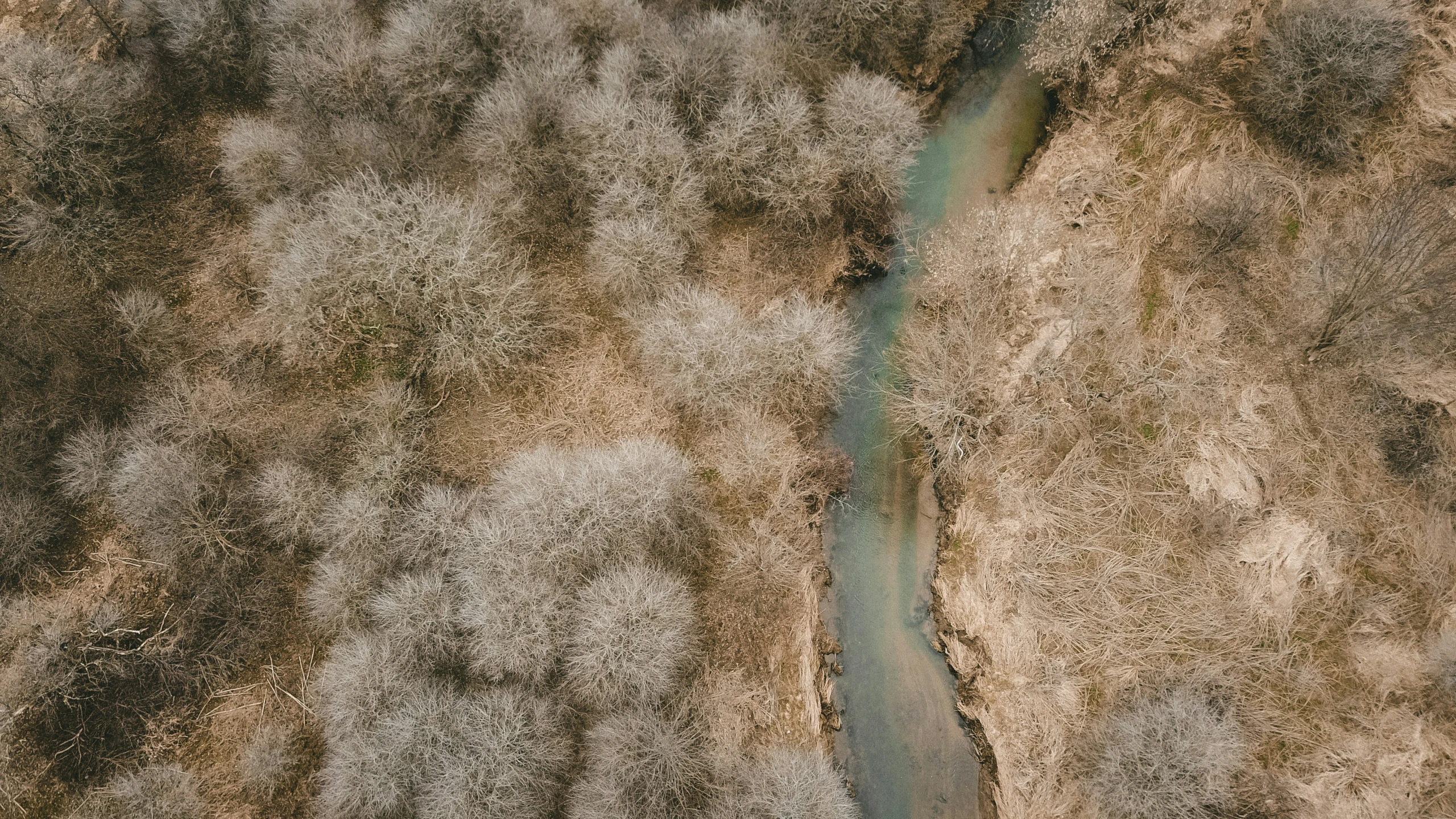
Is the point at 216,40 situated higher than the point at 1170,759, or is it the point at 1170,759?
the point at 1170,759

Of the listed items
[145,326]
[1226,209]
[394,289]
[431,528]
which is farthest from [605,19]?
[1226,209]

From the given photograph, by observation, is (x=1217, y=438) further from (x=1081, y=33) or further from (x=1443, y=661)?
(x=1081, y=33)

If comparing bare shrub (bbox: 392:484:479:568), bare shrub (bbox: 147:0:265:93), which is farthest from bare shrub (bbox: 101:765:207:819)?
bare shrub (bbox: 147:0:265:93)

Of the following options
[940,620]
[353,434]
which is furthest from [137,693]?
[940,620]

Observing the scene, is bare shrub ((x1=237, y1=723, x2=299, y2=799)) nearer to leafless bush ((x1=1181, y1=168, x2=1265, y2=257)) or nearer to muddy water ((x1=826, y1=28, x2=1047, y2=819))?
muddy water ((x1=826, y1=28, x2=1047, y2=819))

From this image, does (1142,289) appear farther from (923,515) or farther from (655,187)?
(655,187)

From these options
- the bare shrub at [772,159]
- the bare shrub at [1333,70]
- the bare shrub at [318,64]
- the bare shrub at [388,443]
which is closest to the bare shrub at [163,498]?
the bare shrub at [388,443]
